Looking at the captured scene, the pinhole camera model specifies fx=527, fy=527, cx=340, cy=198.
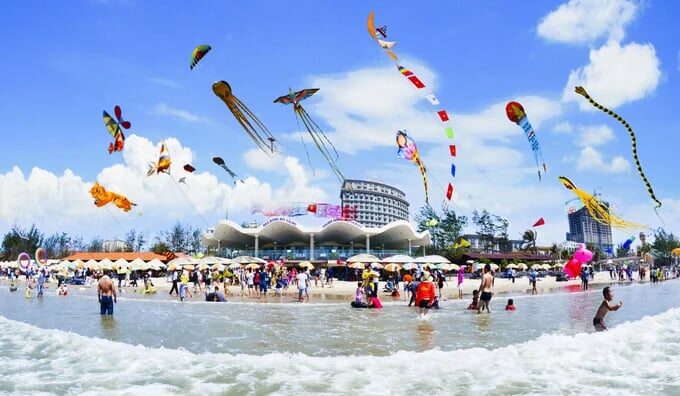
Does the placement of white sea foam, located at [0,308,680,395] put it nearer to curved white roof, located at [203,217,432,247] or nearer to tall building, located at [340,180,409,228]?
curved white roof, located at [203,217,432,247]

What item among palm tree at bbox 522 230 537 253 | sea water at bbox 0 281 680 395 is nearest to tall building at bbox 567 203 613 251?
palm tree at bbox 522 230 537 253

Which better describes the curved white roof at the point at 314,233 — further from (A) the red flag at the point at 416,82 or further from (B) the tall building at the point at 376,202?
(B) the tall building at the point at 376,202

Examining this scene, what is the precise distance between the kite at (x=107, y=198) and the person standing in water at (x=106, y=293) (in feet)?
41.2

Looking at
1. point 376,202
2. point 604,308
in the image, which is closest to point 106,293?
point 604,308

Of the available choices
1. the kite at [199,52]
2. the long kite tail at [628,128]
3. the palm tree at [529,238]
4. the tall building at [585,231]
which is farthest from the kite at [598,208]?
the tall building at [585,231]

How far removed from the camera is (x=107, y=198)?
1130 inches

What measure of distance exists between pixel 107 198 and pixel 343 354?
22.7 meters

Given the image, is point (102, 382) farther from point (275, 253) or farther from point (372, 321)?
point (275, 253)

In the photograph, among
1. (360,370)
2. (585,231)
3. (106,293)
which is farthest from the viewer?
(585,231)

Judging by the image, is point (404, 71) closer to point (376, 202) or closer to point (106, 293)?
point (106, 293)

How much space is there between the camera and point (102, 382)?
8.12 meters

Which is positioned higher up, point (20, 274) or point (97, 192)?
point (97, 192)

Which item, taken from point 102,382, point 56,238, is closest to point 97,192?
point 102,382

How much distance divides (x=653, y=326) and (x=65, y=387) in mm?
13814
